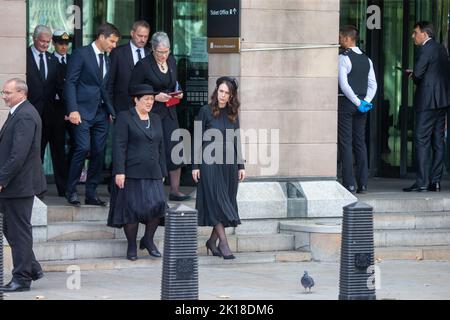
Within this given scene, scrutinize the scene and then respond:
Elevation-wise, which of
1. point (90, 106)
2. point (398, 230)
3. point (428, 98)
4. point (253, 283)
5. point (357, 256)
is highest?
point (428, 98)

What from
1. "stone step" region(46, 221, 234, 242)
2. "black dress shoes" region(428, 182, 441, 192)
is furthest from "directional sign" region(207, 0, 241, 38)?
"black dress shoes" region(428, 182, 441, 192)

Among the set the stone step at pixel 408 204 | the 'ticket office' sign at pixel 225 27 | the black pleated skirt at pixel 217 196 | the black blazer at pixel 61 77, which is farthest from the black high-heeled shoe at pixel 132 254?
the stone step at pixel 408 204

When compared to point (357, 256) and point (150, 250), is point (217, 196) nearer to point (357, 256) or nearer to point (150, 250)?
point (150, 250)

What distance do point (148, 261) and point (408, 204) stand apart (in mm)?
3653

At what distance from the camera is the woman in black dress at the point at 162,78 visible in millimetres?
14625

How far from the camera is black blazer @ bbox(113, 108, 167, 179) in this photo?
13586mm

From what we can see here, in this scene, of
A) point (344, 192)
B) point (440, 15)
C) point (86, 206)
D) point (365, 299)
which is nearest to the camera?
point (365, 299)

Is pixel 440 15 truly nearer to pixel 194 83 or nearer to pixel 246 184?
pixel 194 83

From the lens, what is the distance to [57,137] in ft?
51.5

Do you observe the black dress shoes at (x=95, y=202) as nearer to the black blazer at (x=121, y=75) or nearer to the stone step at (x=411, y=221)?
the black blazer at (x=121, y=75)

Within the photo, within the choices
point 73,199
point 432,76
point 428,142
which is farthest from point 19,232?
point 432,76

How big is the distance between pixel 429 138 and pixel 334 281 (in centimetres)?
439

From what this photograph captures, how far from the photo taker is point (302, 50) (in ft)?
50.5

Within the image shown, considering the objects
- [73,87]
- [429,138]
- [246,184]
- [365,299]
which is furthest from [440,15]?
[365,299]
